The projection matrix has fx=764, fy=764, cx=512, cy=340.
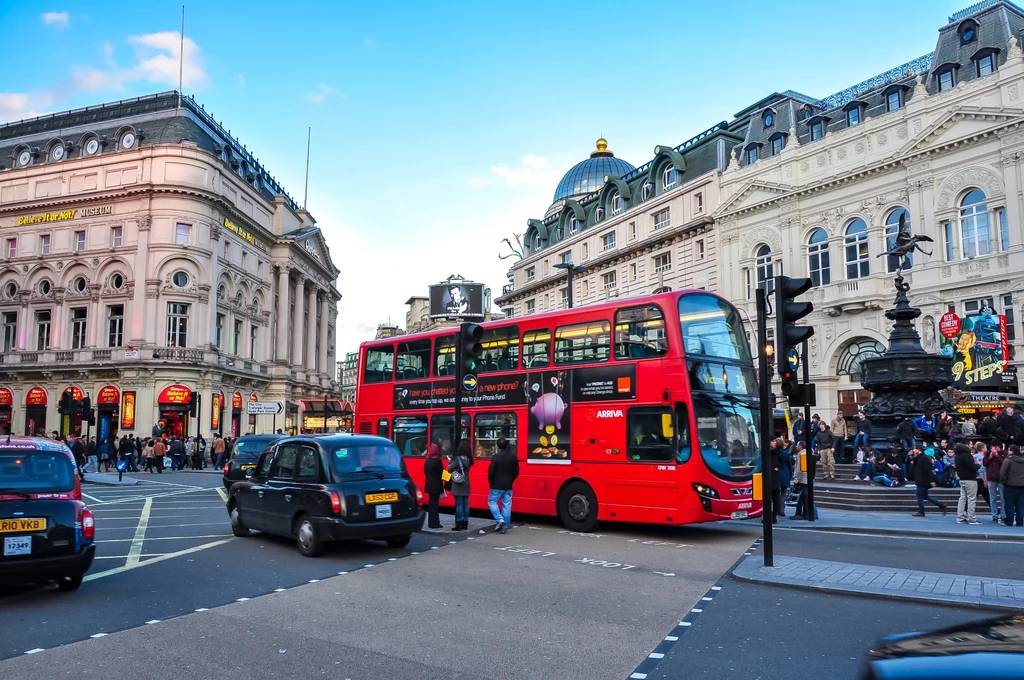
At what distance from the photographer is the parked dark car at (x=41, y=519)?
767 cm

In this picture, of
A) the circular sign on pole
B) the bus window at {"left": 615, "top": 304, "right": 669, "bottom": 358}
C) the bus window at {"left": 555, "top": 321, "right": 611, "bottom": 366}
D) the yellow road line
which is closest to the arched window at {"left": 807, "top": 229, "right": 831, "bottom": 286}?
the circular sign on pole

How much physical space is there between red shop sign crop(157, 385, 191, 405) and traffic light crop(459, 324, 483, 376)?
40552 mm

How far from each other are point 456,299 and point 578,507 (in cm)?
2500

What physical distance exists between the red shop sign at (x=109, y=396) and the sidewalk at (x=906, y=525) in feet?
147

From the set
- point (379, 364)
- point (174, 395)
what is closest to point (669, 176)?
point (174, 395)

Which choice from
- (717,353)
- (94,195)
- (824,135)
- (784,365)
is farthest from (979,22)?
(94,195)

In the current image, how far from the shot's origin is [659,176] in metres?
51.9

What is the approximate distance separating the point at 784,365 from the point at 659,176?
44034 mm

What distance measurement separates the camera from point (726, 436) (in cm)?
1319

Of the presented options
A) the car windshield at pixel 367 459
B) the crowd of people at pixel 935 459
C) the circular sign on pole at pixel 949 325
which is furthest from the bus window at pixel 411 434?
the circular sign on pole at pixel 949 325

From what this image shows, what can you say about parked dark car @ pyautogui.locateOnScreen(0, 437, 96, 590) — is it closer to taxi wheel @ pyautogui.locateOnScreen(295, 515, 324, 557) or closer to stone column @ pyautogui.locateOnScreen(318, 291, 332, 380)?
taxi wheel @ pyautogui.locateOnScreen(295, 515, 324, 557)

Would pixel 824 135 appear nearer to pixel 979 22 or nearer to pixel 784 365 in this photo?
pixel 979 22

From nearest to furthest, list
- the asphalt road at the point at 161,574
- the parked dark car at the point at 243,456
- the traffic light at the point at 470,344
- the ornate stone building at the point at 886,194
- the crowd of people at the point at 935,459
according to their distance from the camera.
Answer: the asphalt road at the point at 161,574 < the traffic light at the point at 470,344 < the crowd of people at the point at 935,459 < the parked dark car at the point at 243,456 < the ornate stone building at the point at 886,194

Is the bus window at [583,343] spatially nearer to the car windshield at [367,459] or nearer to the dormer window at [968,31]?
the car windshield at [367,459]
